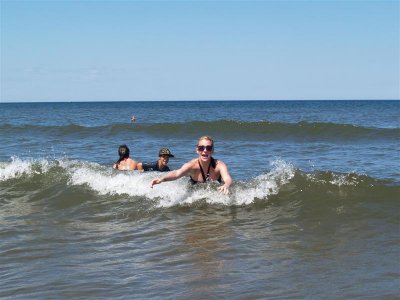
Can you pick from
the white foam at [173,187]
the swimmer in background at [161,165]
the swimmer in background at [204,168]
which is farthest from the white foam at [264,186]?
the swimmer in background at [161,165]

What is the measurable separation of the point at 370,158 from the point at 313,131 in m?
10.2

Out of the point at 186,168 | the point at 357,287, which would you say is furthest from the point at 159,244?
the point at 357,287

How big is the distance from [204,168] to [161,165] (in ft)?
9.97

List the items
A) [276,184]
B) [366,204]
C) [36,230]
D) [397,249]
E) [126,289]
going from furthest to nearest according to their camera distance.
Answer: [276,184]
[366,204]
[36,230]
[397,249]
[126,289]

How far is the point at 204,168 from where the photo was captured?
8281 mm

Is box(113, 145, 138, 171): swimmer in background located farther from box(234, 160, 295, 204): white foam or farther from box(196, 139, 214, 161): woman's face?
box(196, 139, 214, 161): woman's face

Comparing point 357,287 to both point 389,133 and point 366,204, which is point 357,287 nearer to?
point 366,204

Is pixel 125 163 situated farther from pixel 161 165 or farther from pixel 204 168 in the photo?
pixel 204 168

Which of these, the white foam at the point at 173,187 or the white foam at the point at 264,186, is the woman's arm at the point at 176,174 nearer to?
the white foam at the point at 173,187

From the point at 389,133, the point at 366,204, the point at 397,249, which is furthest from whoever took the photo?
the point at 389,133

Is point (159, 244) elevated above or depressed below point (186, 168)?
below

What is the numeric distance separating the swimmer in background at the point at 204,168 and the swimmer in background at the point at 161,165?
94.1 inches

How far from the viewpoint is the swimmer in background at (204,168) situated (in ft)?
25.5

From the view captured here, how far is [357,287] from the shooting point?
16.7 feet
